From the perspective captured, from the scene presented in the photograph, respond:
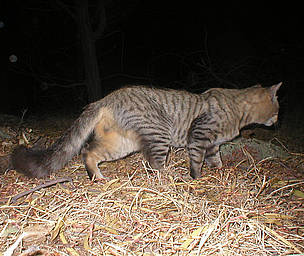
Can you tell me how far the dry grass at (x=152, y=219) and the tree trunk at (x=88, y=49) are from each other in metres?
3.30

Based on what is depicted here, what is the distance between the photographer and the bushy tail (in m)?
2.28

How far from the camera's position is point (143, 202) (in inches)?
67.7

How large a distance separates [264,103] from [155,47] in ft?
13.8

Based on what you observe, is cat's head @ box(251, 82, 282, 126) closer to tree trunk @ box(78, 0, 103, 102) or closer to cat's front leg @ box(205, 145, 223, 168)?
cat's front leg @ box(205, 145, 223, 168)

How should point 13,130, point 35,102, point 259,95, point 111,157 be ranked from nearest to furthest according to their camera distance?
1. point 111,157
2. point 259,95
3. point 13,130
4. point 35,102

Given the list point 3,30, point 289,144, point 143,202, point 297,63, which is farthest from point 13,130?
point 297,63

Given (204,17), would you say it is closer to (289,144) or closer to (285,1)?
(285,1)

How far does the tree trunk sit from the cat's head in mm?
3023

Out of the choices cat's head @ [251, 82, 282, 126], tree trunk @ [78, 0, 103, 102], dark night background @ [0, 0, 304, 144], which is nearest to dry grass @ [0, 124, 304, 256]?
cat's head @ [251, 82, 282, 126]

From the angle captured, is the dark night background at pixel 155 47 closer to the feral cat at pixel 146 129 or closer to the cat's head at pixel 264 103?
the cat's head at pixel 264 103

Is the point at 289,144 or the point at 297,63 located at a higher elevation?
the point at 297,63

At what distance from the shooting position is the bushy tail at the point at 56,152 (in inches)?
89.8

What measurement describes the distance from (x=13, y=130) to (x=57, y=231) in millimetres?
2641

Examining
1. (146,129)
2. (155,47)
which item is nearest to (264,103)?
(146,129)
